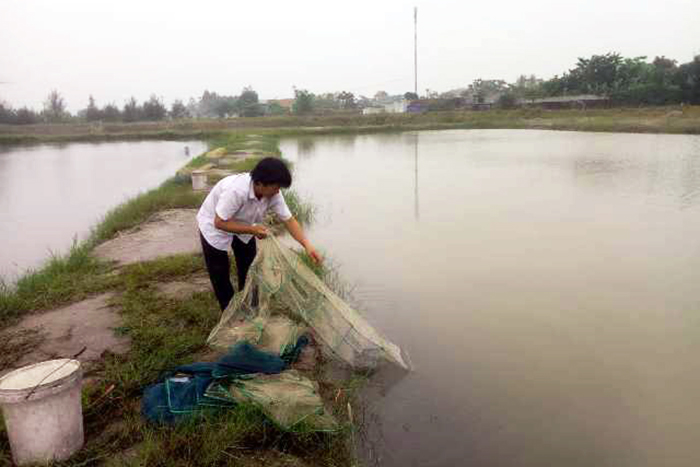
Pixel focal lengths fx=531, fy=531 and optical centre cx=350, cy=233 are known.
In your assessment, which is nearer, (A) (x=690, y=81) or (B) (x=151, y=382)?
(B) (x=151, y=382)

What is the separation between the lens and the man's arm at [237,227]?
8.77 feet

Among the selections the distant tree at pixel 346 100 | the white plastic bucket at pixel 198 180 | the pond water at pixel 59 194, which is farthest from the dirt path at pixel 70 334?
the distant tree at pixel 346 100

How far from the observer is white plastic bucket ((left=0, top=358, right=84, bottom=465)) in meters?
1.78

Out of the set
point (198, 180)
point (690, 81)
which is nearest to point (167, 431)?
point (198, 180)

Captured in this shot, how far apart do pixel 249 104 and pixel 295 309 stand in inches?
2181

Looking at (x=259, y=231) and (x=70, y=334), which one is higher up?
(x=259, y=231)

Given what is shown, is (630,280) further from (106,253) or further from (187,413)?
(106,253)

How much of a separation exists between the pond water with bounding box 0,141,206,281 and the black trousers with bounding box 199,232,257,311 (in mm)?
3470

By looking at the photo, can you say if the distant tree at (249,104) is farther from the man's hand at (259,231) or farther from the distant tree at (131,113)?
the man's hand at (259,231)

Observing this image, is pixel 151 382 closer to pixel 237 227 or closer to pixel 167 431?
pixel 167 431

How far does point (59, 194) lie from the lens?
36.0 feet

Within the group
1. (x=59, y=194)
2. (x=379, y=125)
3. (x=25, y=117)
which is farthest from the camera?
(x=25, y=117)

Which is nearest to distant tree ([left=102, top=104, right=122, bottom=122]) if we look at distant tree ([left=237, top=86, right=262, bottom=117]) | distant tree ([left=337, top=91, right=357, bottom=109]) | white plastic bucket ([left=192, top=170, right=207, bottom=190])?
distant tree ([left=237, top=86, right=262, bottom=117])

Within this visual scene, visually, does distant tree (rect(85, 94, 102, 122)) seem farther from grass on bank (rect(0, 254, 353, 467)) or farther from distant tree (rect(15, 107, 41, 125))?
grass on bank (rect(0, 254, 353, 467))
